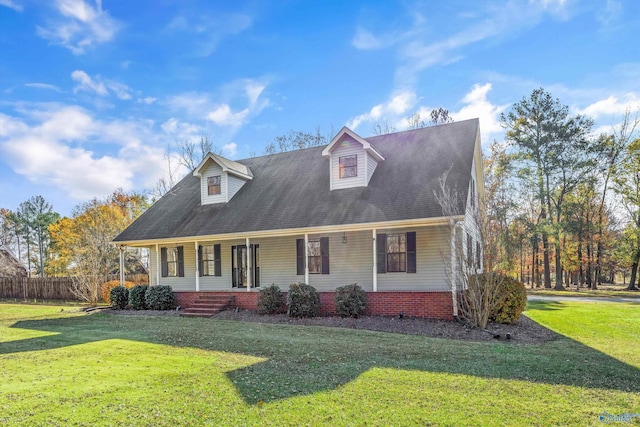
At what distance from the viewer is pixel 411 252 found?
499 inches

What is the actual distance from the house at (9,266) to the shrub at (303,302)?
30028 mm

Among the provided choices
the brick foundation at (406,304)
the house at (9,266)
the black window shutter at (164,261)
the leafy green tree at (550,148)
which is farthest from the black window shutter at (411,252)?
the house at (9,266)

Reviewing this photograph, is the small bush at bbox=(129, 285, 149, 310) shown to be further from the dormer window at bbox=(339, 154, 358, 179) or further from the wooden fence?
the dormer window at bbox=(339, 154, 358, 179)

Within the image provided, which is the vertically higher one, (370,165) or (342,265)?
(370,165)

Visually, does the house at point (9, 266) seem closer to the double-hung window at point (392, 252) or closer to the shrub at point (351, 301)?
the shrub at point (351, 301)

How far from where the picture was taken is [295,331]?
32.6 feet

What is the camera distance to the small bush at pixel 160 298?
15188 millimetres

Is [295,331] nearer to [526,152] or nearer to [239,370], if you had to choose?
[239,370]

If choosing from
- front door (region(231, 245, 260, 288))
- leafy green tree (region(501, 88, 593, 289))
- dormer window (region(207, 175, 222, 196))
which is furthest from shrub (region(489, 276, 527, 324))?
leafy green tree (region(501, 88, 593, 289))

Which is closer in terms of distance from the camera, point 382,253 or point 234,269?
point 382,253

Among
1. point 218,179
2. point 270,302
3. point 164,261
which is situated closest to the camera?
point 270,302

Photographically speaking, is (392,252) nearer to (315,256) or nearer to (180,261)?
(315,256)

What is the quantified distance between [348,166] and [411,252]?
4.15 meters

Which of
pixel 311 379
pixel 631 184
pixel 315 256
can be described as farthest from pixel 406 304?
pixel 631 184
